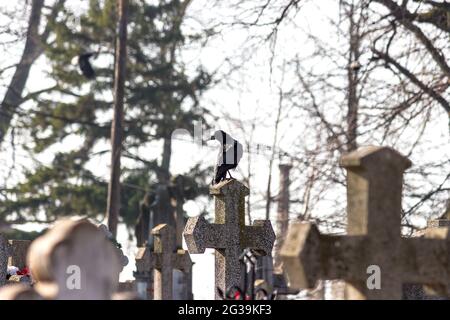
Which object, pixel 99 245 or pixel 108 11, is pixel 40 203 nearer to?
pixel 108 11

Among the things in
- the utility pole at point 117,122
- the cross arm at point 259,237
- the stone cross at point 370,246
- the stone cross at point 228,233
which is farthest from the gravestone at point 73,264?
the utility pole at point 117,122

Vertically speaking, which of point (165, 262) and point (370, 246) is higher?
point (165, 262)

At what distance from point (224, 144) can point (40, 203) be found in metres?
23.9

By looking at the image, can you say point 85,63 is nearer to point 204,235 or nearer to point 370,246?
point 204,235

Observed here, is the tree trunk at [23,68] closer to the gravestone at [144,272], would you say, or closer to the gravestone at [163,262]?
the gravestone at [144,272]

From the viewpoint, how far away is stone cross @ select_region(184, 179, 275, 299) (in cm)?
1251

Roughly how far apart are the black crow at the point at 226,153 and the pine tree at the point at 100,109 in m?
22.8

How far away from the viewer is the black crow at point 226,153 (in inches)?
502

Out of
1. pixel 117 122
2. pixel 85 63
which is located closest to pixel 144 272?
pixel 117 122

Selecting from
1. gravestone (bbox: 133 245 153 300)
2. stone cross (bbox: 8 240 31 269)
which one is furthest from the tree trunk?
stone cross (bbox: 8 240 31 269)

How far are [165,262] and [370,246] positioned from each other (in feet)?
36.3

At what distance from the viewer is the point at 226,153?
12781 mm

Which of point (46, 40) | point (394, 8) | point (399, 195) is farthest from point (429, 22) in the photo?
point (46, 40)

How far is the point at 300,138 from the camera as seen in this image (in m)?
21.1
